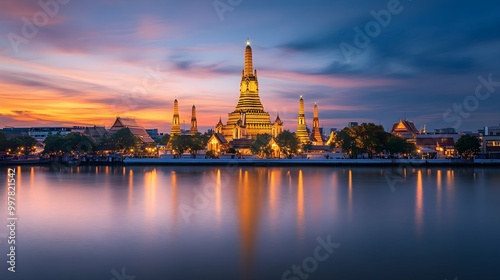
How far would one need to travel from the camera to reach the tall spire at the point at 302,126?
231 ft

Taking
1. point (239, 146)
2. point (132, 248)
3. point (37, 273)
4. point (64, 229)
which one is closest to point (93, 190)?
point (64, 229)

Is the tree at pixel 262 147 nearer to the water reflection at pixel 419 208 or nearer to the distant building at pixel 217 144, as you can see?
the distant building at pixel 217 144

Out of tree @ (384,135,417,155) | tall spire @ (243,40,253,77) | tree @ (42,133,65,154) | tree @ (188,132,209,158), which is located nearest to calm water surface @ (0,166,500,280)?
tree @ (384,135,417,155)

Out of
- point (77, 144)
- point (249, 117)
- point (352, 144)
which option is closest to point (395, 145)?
point (352, 144)

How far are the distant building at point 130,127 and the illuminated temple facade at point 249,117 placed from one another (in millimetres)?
16617

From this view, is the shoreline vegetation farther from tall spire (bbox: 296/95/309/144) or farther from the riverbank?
tall spire (bbox: 296/95/309/144)

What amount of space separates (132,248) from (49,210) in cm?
849

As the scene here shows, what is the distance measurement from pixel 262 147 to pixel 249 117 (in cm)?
1368

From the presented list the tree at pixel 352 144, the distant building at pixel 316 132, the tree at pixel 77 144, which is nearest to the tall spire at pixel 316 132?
the distant building at pixel 316 132

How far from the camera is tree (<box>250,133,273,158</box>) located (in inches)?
2211

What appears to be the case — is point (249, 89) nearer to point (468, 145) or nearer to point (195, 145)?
point (195, 145)

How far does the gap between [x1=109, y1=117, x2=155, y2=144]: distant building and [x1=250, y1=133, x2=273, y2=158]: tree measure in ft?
88.0

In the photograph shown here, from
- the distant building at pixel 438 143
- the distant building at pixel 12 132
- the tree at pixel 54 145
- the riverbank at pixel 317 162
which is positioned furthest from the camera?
A: the distant building at pixel 12 132

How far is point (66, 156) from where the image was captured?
61.2m
